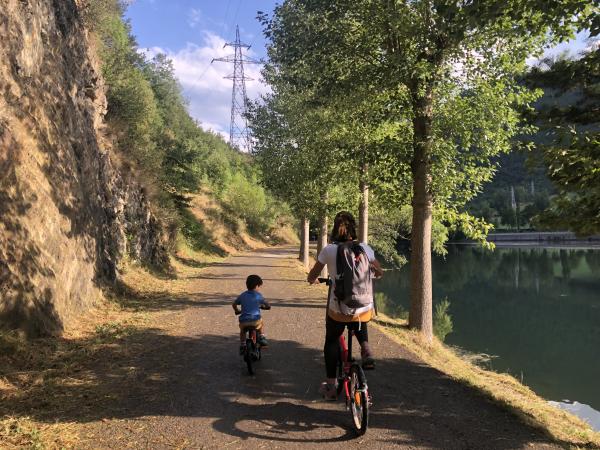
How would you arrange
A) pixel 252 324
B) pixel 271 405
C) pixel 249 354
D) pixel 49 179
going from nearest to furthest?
pixel 271 405
pixel 249 354
pixel 252 324
pixel 49 179

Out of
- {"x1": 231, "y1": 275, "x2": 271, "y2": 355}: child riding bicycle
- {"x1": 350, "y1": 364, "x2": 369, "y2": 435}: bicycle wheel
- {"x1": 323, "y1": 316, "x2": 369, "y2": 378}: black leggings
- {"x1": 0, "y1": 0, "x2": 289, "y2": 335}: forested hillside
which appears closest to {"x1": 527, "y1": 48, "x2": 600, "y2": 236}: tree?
{"x1": 323, "y1": 316, "x2": 369, "y2": 378}: black leggings

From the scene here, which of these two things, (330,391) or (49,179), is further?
(49,179)

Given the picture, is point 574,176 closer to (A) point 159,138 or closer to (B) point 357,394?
(B) point 357,394

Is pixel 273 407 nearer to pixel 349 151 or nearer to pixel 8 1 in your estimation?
pixel 349 151

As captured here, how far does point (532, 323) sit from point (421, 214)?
53.0ft

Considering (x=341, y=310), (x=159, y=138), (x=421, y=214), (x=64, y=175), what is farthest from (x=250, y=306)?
(x=159, y=138)

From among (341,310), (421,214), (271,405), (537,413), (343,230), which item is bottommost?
(537,413)

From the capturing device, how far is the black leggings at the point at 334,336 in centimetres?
469

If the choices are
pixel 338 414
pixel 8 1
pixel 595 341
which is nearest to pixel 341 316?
pixel 338 414

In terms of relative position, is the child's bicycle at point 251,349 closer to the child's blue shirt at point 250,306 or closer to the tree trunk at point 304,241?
the child's blue shirt at point 250,306

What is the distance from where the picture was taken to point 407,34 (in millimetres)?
8781

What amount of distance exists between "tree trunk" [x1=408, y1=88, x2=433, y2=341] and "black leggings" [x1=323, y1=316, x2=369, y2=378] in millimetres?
5450

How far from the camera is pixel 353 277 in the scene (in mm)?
4516

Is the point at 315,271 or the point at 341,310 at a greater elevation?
the point at 315,271
